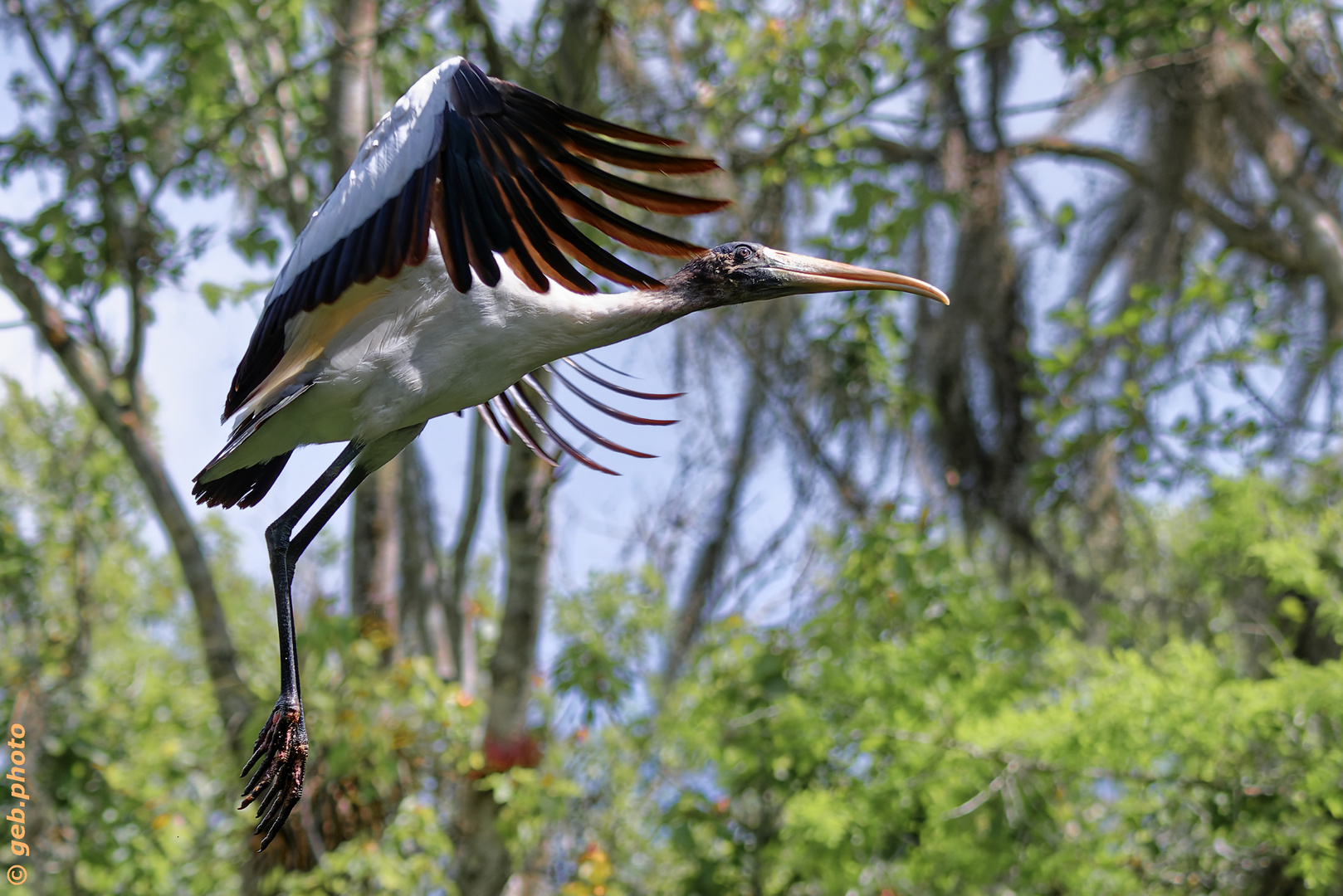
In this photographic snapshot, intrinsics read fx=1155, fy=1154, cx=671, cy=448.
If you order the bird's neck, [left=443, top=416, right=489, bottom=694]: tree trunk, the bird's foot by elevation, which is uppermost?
[left=443, top=416, right=489, bottom=694]: tree trunk

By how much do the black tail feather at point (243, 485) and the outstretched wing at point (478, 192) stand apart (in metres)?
0.68

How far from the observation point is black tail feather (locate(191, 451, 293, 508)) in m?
2.94

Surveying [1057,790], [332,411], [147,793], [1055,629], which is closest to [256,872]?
[147,793]

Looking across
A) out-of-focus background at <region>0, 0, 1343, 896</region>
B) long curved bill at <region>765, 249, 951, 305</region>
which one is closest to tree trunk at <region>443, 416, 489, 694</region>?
out-of-focus background at <region>0, 0, 1343, 896</region>

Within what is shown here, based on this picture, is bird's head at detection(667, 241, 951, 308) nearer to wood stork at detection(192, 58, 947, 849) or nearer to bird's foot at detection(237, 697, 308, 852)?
wood stork at detection(192, 58, 947, 849)

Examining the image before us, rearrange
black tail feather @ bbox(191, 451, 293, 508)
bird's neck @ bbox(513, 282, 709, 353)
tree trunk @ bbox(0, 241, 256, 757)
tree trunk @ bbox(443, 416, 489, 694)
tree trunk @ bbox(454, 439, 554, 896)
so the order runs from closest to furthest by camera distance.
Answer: bird's neck @ bbox(513, 282, 709, 353)
black tail feather @ bbox(191, 451, 293, 508)
tree trunk @ bbox(454, 439, 554, 896)
tree trunk @ bbox(0, 241, 256, 757)
tree trunk @ bbox(443, 416, 489, 694)

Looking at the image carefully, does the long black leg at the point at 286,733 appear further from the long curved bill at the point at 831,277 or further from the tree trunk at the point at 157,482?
the tree trunk at the point at 157,482

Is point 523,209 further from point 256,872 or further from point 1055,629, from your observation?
point 1055,629

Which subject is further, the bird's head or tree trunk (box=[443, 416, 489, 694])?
tree trunk (box=[443, 416, 489, 694])

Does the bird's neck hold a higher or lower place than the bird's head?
lower

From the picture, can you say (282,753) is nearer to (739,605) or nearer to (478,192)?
(478,192)

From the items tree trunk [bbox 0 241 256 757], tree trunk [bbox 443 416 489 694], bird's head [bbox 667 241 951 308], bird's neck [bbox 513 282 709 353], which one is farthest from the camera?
tree trunk [bbox 443 416 489 694]

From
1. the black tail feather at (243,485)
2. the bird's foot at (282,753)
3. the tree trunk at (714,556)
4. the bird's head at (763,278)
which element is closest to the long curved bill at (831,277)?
the bird's head at (763,278)

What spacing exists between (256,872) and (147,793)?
89cm
